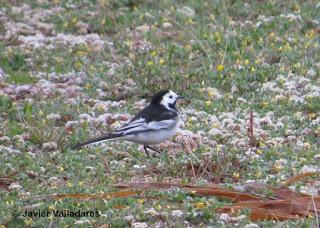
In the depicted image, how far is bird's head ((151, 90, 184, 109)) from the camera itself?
12.2 m

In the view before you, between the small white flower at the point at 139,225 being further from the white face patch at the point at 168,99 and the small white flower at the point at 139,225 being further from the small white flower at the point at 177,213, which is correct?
the white face patch at the point at 168,99

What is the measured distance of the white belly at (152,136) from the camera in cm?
1140

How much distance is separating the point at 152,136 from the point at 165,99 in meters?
0.95

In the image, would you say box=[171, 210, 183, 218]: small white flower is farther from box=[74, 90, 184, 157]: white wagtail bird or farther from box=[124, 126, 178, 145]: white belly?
box=[124, 126, 178, 145]: white belly

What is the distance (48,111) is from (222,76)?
8.19 ft

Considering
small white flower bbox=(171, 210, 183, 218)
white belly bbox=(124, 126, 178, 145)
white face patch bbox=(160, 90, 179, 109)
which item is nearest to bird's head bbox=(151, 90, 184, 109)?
white face patch bbox=(160, 90, 179, 109)

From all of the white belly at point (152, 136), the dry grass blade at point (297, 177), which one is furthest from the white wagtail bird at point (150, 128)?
the dry grass blade at point (297, 177)

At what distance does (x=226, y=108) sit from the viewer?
12.8m

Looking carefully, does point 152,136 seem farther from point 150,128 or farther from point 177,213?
point 177,213

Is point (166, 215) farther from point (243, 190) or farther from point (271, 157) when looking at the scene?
point (271, 157)

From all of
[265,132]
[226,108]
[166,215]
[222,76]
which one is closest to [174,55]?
[222,76]

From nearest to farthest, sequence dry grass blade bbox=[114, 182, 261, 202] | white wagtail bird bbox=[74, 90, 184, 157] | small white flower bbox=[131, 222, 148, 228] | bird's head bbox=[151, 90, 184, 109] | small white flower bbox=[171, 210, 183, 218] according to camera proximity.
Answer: small white flower bbox=[131, 222, 148, 228] → small white flower bbox=[171, 210, 183, 218] → dry grass blade bbox=[114, 182, 261, 202] → white wagtail bird bbox=[74, 90, 184, 157] → bird's head bbox=[151, 90, 184, 109]

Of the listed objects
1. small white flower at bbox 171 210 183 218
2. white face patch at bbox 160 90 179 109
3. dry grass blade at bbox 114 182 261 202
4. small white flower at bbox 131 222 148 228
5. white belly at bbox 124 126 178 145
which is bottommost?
white belly at bbox 124 126 178 145

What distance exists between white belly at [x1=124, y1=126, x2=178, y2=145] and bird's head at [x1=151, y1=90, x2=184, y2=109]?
2.28ft
